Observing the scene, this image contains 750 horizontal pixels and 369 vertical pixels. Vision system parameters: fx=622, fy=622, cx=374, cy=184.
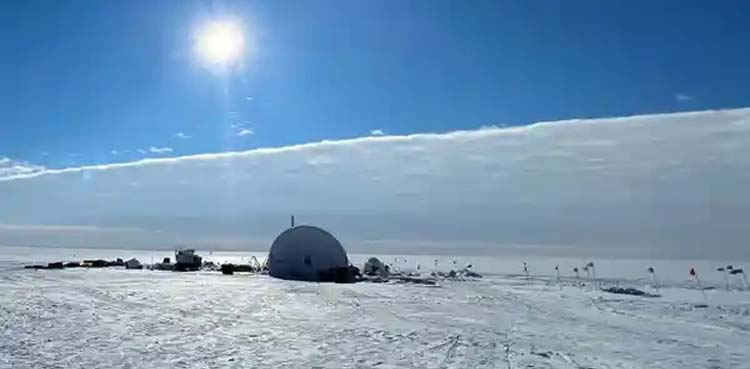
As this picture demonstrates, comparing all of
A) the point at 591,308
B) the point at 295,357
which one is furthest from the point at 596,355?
the point at 591,308

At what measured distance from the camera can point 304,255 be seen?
56625 millimetres

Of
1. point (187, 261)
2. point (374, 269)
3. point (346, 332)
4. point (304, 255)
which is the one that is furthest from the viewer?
point (187, 261)

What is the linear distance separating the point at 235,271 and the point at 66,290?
29.2 metres

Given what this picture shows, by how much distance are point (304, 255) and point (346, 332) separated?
37860 mm

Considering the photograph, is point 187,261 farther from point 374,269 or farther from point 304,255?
point 304,255

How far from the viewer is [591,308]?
1185 inches

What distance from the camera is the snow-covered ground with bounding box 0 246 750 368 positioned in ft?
47.5

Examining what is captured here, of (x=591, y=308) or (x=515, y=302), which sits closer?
(x=591, y=308)

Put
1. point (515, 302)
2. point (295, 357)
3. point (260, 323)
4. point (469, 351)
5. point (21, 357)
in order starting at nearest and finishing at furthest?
point (21, 357) < point (295, 357) < point (469, 351) < point (260, 323) < point (515, 302)

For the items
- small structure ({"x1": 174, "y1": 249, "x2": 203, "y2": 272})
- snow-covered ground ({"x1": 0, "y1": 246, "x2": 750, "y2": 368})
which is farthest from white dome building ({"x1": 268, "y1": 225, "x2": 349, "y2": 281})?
snow-covered ground ({"x1": 0, "y1": 246, "x2": 750, "y2": 368})

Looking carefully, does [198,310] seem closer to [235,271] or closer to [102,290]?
[102,290]

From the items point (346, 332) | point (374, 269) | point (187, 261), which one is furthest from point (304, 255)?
point (346, 332)

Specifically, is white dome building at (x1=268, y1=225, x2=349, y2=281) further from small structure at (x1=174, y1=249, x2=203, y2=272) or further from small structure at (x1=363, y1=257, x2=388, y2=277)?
small structure at (x1=174, y1=249, x2=203, y2=272)

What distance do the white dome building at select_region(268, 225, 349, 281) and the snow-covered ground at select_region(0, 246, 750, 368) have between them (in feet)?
78.5
